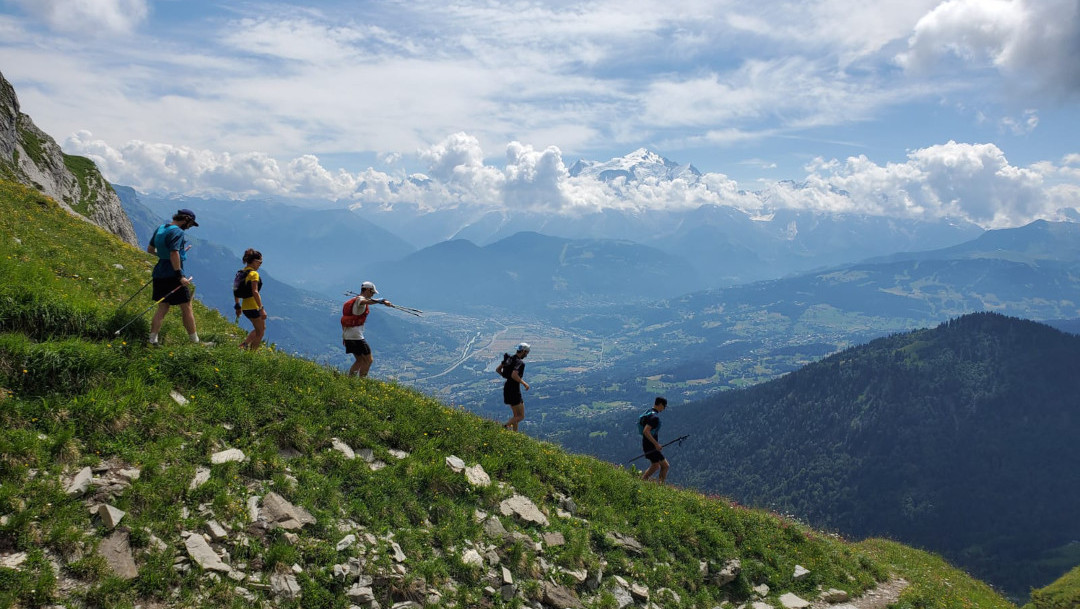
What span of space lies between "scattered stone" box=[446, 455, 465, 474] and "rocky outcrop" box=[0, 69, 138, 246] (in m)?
40.3

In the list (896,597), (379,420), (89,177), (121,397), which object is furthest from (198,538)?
(89,177)

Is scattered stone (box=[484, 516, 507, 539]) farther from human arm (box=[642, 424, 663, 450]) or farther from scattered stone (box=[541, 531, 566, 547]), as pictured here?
human arm (box=[642, 424, 663, 450])

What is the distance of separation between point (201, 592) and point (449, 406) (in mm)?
8273

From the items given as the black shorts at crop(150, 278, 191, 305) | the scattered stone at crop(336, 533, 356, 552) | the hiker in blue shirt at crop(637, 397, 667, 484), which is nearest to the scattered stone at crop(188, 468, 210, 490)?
the scattered stone at crop(336, 533, 356, 552)

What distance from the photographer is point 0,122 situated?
1649 inches

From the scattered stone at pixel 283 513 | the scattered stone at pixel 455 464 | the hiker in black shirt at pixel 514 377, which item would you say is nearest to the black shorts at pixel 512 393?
the hiker in black shirt at pixel 514 377

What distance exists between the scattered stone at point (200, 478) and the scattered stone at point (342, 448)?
7.90 feet

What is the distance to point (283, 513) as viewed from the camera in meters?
8.74

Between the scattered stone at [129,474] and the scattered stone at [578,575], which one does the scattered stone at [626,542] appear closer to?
the scattered stone at [578,575]

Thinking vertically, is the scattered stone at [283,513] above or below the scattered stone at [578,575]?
above

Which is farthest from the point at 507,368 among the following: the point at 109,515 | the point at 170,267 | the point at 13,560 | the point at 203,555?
the point at 13,560

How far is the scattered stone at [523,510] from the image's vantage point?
1173cm

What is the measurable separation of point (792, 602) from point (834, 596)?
78.3 inches

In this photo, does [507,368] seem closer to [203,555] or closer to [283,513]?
[283,513]
